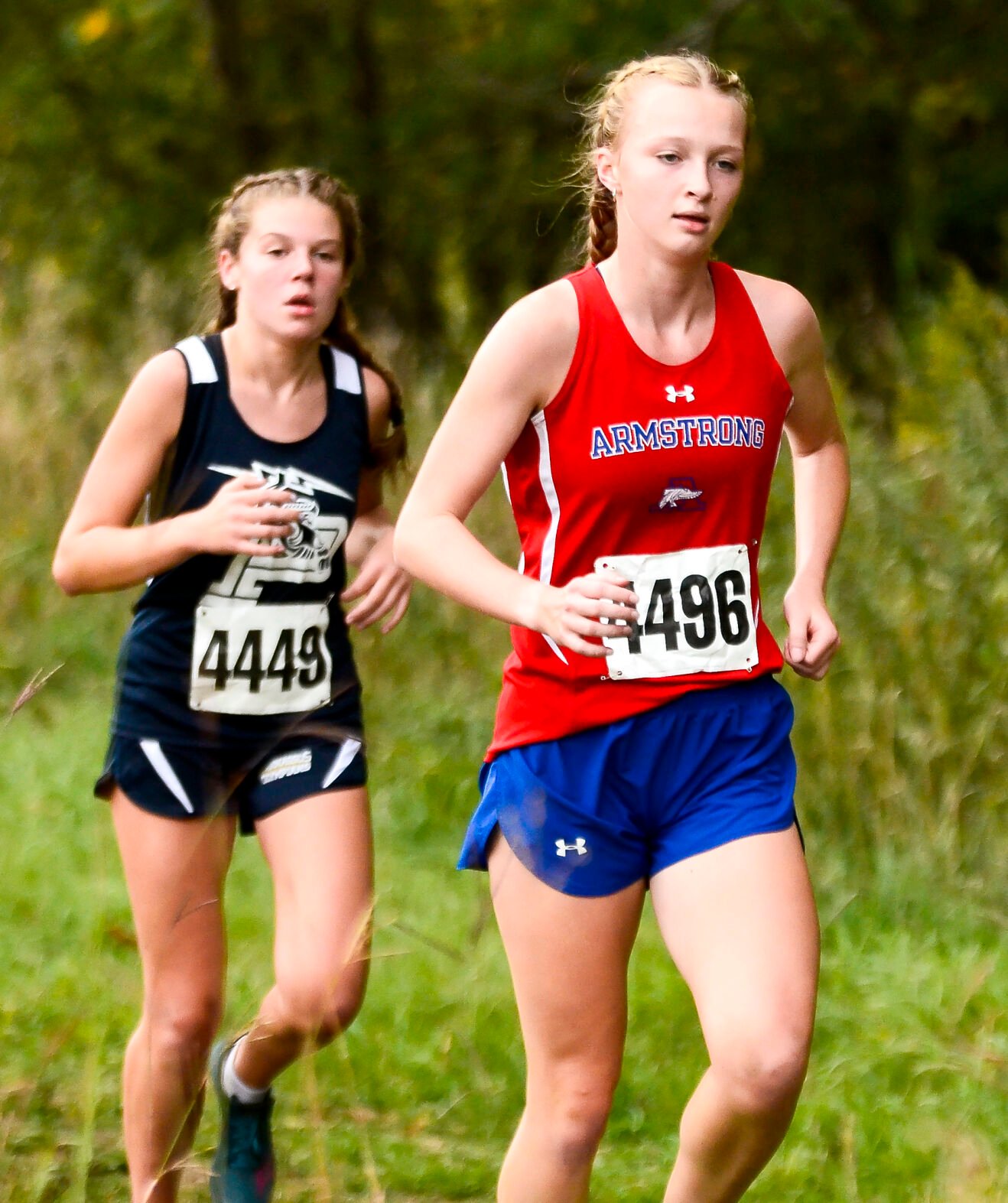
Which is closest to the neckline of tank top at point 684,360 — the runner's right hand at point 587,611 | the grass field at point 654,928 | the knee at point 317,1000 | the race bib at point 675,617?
the race bib at point 675,617

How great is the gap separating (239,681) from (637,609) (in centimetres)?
94

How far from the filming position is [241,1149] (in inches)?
138

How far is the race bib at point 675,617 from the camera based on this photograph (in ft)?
9.16

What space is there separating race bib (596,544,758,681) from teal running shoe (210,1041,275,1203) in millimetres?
1148

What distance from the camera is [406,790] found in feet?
21.2

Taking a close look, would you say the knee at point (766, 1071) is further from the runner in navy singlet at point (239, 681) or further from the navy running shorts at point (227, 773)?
the navy running shorts at point (227, 773)

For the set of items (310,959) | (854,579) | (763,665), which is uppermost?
→ (854,579)

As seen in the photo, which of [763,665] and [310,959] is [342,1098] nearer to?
[310,959]

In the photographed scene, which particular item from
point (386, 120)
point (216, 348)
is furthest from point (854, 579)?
point (386, 120)

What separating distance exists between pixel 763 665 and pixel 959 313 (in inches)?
131

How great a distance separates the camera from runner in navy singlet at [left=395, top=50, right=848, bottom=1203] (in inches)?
108

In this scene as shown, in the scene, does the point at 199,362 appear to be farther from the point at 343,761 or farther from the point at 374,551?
the point at 343,761

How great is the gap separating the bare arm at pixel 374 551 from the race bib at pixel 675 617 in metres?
0.69

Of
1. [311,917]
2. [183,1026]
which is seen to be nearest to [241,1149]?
[183,1026]
